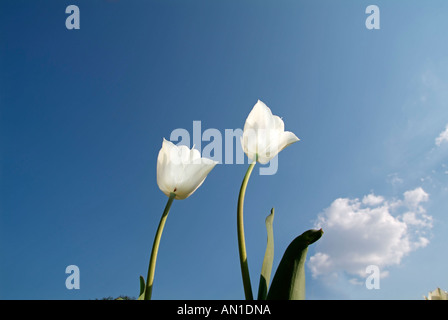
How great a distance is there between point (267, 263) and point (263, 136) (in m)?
0.39

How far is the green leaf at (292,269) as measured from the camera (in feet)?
2.90

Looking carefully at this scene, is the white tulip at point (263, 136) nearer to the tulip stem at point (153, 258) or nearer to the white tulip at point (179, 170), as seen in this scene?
the white tulip at point (179, 170)

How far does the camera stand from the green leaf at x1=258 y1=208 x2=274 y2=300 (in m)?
0.99

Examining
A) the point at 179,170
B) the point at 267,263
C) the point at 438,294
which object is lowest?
the point at 438,294

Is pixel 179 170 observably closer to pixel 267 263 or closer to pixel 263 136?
pixel 263 136

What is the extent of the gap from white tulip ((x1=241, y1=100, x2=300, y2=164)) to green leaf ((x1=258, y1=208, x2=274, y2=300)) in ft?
0.65

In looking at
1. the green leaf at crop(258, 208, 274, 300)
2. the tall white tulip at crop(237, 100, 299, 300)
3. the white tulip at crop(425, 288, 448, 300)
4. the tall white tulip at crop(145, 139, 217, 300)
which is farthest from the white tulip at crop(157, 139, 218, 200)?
the white tulip at crop(425, 288, 448, 300)

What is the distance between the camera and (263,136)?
1.06 metres

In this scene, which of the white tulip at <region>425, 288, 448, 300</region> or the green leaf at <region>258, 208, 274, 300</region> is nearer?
the white tulip at <region>425, 288, 448, 300</region>

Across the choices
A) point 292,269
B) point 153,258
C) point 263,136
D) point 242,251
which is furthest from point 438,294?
point 153,258

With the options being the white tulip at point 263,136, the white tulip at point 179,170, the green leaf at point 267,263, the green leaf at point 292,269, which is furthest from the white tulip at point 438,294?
the white tulip at point 179,170

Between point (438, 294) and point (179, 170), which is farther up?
point (179, 170)

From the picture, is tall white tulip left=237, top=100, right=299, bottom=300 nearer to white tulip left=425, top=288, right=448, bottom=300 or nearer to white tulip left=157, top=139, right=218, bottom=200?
white tulip left=157, top=139, right=218, bottom=200
